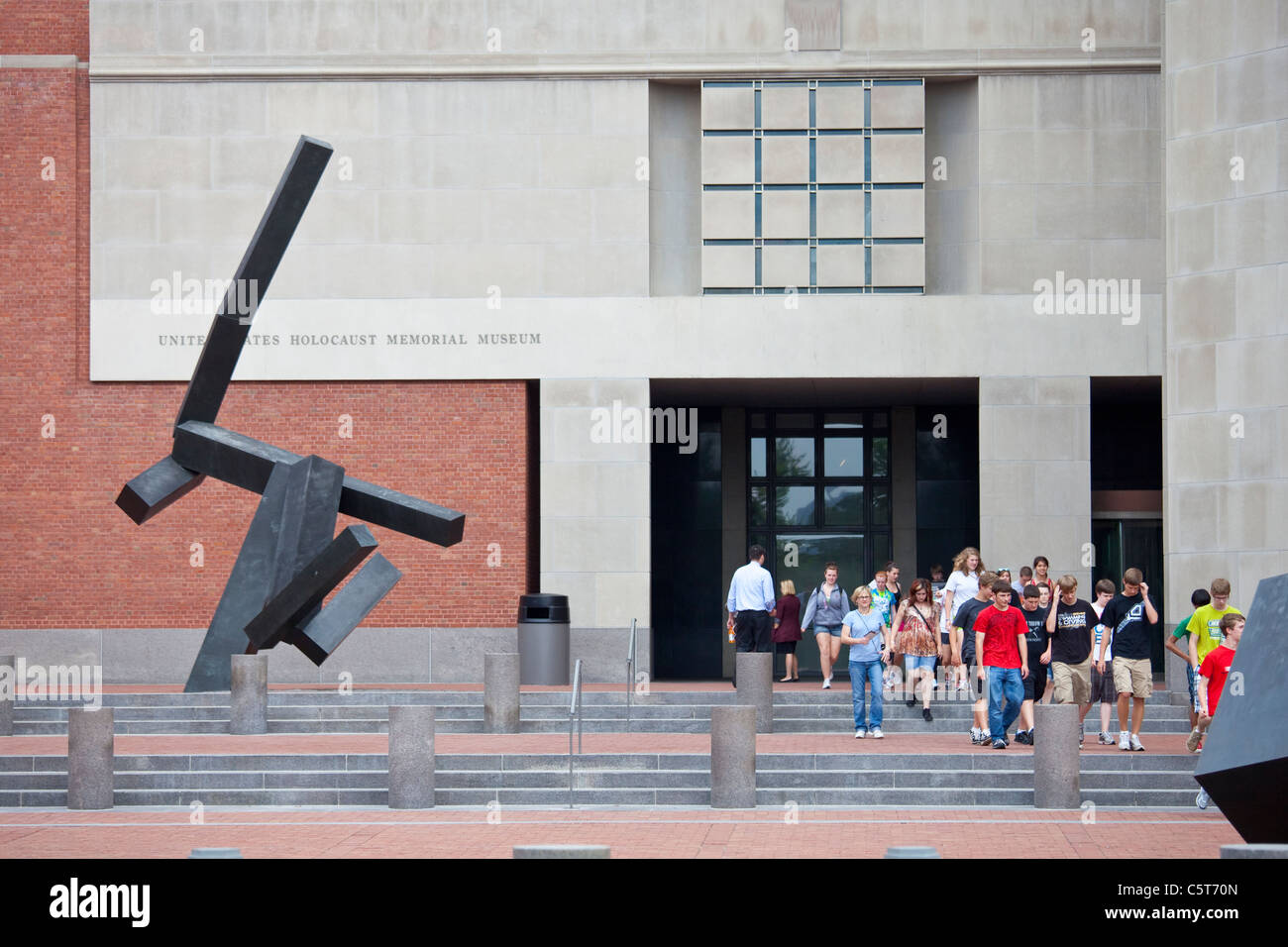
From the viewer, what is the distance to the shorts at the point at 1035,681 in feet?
51.6

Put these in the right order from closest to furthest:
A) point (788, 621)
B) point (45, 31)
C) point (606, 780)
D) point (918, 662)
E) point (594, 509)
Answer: point (606, 780) → point (918, 662) → point (788, 621) → point (594, 509) → point (45, 31)

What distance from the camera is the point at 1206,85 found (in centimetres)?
2223

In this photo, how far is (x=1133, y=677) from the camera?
15227 millimetres

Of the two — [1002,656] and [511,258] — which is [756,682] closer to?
[1002,656]

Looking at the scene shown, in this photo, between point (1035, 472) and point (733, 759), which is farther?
point (1035, 472)

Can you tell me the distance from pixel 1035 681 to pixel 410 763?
646cm

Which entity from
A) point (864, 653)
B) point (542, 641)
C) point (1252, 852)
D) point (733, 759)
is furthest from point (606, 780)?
point (542, 641)

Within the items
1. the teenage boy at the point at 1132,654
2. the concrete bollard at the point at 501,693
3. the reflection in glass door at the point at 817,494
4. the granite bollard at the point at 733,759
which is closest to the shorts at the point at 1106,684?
the teenage boy at the point at 1132,654

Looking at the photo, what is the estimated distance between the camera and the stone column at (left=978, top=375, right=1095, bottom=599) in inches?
943

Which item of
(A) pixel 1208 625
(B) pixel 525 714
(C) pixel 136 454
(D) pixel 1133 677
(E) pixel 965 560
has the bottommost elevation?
(B) pixel 525 714

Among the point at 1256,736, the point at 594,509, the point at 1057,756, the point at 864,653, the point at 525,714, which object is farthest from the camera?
the point at 594,509

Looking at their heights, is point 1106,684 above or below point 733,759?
above

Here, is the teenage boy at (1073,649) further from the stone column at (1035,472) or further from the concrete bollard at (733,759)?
the stone column at (1035,472)
